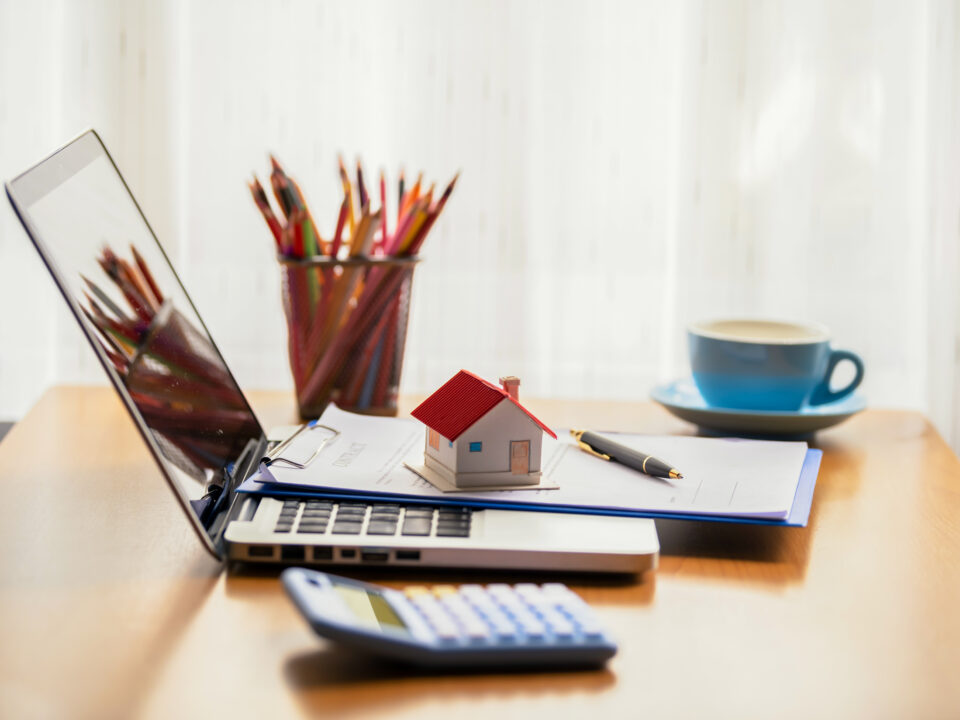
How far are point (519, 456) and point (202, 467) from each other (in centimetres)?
21

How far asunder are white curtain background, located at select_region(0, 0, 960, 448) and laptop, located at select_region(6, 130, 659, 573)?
2.66 ft

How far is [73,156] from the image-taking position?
669mm

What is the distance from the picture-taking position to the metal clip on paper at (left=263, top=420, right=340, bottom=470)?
685 mm

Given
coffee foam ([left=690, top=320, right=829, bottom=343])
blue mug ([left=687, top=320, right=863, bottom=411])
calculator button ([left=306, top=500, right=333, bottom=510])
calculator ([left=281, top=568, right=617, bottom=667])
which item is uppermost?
coffee foam ([left=690, top=320, right=829, bottom=343])

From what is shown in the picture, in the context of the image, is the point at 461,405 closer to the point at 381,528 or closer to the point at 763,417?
the point at 381,528

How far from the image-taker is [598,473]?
715 mm

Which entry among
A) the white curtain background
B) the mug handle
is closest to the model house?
the mug handle

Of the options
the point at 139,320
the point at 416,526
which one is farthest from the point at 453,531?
the point at 139,320

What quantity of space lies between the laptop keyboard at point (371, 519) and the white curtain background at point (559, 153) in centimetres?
91

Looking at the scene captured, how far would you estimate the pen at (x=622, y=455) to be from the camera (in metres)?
0.70

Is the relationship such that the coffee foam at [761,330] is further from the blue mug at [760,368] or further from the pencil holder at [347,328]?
the pencil holder at [347,328]

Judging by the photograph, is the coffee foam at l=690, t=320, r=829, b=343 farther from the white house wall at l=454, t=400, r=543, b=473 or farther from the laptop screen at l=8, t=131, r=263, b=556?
the laptop screen at l=8, t=131, r=263, b=556

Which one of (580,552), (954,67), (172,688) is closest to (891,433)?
(580,552)

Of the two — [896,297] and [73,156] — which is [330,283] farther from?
[896,297]
